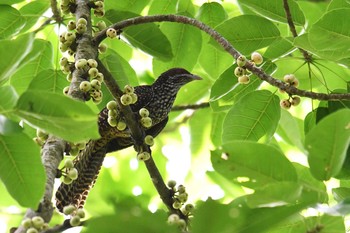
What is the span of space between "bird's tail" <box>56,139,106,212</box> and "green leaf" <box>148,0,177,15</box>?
0.92 m

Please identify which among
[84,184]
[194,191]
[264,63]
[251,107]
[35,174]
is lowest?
[194,191]

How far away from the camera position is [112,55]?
3.51 meters

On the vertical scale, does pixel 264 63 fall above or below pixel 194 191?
above

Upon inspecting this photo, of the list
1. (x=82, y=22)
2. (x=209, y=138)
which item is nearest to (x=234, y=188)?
(x=209, y=138)

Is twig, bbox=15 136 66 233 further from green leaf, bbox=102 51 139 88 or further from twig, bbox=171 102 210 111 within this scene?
twig, bbox=171 102 210 111

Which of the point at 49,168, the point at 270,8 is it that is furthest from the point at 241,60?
the point at 49,168

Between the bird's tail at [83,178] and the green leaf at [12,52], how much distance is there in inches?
59.5

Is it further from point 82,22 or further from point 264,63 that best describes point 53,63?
point 264,63

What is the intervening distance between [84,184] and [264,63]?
1236 mm

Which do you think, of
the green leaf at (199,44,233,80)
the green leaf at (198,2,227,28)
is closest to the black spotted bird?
the green leaf at (199,44,233,80)

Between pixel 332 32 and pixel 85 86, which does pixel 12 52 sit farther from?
pixel 332 32

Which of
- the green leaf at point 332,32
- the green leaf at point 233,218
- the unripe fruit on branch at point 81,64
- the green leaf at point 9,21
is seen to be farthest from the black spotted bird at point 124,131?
the green leaf at point 233,218

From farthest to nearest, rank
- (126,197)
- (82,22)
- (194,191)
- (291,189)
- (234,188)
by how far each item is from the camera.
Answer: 1. (194,191)
2. (234,188)
3. (82,22)
4. (291,189)
5. (126,197)

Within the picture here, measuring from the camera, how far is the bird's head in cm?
427
